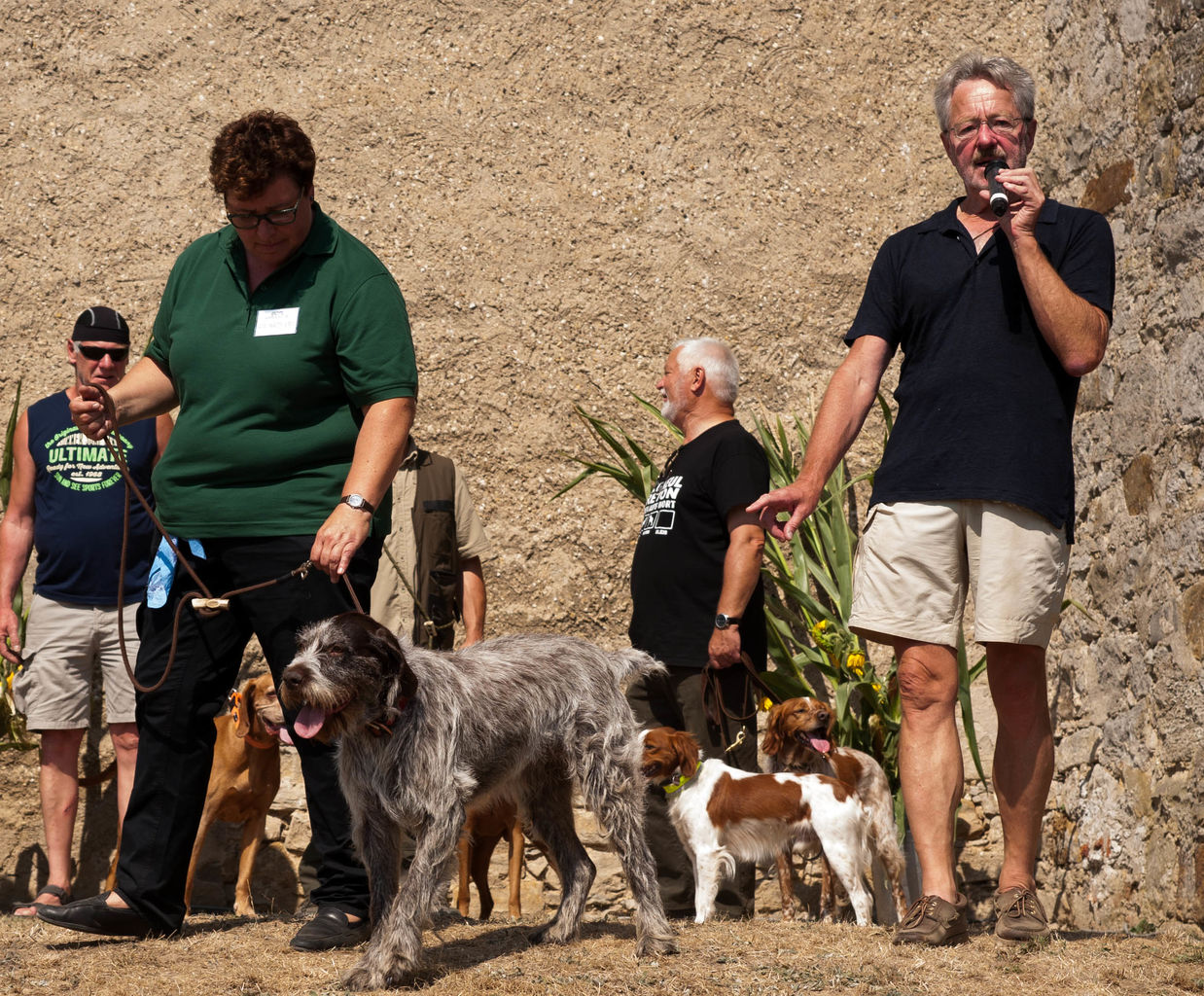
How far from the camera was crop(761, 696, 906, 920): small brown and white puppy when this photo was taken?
15.7ft

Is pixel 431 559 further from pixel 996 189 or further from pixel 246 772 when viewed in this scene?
pixel 996 189

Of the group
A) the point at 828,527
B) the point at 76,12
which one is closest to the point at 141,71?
the point at 76,12

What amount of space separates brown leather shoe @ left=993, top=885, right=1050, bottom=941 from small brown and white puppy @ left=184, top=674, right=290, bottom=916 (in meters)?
2.89

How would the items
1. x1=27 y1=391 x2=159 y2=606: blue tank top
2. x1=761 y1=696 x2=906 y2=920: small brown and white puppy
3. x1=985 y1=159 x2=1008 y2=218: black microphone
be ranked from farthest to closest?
x1=27 y1=391 x2=159 y2=606: blue tank top < x1=761 y1=696 x2=906 y2=920: small brown and white puppy < x1=985 y1=159 x2=1008 y2=218: black microphone

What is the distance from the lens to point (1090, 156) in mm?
5359

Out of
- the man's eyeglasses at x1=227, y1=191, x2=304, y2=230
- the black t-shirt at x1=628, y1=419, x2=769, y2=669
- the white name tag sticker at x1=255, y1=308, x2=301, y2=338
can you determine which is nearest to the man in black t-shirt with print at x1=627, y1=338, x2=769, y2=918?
the black t-shirt at x1=628, y1=419, x2=769, y2=669

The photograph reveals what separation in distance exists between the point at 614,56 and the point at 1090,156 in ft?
7.49

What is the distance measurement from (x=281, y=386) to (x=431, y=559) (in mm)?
1921

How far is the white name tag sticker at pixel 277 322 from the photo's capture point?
3.24 metres

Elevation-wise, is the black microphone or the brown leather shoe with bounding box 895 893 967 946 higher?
the black microphone

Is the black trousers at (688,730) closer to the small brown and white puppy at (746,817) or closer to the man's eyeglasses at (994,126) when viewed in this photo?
the small brown and white puppy at (746,817)

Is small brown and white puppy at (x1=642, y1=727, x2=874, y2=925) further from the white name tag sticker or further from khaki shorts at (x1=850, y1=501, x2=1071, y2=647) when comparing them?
the white name tag sticker

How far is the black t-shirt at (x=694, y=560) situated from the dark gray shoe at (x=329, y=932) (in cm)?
155

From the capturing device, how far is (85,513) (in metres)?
5.01
